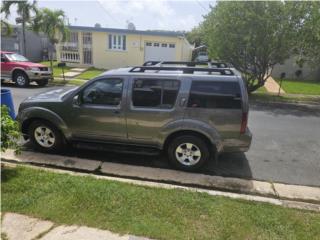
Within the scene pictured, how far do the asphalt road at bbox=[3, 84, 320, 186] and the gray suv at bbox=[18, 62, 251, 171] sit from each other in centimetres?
39

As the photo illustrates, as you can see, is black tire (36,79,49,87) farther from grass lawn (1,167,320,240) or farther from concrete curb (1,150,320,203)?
grass lawn (1,167,320,240)

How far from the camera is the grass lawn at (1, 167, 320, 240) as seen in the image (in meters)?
3.29

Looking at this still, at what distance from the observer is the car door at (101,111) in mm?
5199

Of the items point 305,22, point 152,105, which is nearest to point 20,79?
point 152,105

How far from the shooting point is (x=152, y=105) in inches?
199

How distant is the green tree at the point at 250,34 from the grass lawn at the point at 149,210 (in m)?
10.5

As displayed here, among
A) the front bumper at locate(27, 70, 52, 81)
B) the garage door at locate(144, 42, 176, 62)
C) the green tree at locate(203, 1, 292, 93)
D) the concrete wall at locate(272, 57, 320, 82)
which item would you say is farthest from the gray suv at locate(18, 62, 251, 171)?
the concrete wall at locate(272, 57, 320, 82)

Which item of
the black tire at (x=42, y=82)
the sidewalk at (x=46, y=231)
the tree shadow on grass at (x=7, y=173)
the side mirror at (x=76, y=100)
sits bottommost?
the sidewalk at (x=46, y=231)

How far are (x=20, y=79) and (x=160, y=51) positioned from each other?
12050 millimetres

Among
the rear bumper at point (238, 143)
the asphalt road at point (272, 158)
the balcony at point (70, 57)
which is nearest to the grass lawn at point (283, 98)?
the asphalt road at point (272, 158)

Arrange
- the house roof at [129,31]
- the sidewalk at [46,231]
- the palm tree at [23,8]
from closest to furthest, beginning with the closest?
A: 1. the sidewalk at [46,231]
2. the palm tree at [23,8]
3. the house roof at [129,31]

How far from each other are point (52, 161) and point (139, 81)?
218 cm

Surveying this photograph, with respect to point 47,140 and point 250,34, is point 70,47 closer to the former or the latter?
point 250,34

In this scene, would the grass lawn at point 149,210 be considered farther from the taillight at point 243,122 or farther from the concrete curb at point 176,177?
the taillight at point 243,122
